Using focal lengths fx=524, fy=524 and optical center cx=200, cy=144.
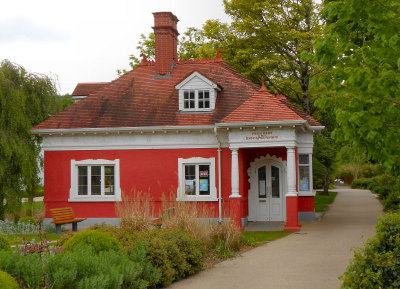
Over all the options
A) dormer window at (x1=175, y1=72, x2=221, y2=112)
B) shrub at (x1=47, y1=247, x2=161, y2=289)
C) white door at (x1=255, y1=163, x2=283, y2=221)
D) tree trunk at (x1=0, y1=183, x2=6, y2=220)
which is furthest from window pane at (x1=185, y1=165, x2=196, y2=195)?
shrub at (x1=47, y1=247, x2=161, y2=289)

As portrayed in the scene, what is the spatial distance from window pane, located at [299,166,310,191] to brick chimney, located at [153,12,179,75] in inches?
283

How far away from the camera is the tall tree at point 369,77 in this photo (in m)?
8.24

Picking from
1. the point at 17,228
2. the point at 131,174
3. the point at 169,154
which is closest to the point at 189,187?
the point at 169,154

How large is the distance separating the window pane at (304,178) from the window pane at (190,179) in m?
4.55

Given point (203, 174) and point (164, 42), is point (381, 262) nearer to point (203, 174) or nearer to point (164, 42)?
point (203, 174)

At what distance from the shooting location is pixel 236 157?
1923 centimetres

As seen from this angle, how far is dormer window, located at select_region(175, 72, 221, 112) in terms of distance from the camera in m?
21.1

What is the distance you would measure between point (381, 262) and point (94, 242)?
5.08 metres

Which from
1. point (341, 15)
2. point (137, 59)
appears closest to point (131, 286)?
point (341, 15)

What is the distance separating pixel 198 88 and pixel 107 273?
13.7m

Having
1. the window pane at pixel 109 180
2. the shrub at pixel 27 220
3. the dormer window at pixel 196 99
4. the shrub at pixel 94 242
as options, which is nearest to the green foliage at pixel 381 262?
the shrub at pixel 94 242

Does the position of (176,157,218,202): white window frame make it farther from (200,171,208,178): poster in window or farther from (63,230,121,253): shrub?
(63,230,121,253): shrub

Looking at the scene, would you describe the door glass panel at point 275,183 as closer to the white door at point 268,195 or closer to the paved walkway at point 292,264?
the white door at point 268,195

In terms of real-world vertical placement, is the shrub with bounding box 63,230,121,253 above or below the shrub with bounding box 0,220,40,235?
above
